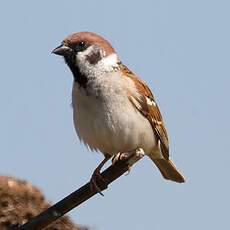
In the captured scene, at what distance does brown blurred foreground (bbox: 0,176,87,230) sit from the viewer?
20.5 feet

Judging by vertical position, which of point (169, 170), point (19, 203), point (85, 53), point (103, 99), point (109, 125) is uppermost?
point (85, 53)

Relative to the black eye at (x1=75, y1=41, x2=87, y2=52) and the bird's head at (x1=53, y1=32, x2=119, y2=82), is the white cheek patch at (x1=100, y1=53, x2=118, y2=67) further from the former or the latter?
the black eye at (x1=75, y1=41, x2=87, y2=52)

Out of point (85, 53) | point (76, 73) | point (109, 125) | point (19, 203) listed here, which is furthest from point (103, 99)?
point (19, 203)

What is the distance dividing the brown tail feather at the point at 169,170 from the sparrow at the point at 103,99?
1010mm

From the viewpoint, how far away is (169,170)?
8.63 m

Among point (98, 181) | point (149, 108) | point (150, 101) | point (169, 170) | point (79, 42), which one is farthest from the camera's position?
point (169, 170)

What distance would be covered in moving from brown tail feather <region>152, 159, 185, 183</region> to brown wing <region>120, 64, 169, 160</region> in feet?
0.63

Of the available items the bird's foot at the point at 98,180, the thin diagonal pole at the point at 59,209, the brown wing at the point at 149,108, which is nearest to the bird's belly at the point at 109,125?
the brown wing at the point at 149,108

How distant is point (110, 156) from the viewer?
7.54 metres

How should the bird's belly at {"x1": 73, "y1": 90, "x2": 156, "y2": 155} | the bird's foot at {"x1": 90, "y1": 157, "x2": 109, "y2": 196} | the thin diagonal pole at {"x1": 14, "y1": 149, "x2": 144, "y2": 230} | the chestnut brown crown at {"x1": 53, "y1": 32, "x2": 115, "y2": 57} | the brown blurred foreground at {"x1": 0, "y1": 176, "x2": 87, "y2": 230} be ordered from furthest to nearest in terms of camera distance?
the chestnut brown crown at {"x1": 53, "y1": 32, "x2": 115, "y2": 57} → the bird's belly at {"x1": 73, "y1": 90, "x2": 156, "y2": 155} → the brown blurred foreground at {"x1": 0, "y1": 176, "x2": 87, "y2": 230} → the bird's foot at {"x1": 90, "y1": 157, "x2": 109, "y2": 196} → the thin diagonal pole at {"x1": 14, "y1": 149, "x2": 144, "y2": 230}

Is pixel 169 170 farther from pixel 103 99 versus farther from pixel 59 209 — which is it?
pixel 59 209

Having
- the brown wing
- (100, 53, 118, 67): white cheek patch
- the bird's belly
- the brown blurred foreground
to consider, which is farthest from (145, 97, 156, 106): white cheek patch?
the brown blurred foreground

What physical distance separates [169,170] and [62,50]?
2.39 metres

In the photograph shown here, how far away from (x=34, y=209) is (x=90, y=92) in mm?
1387
